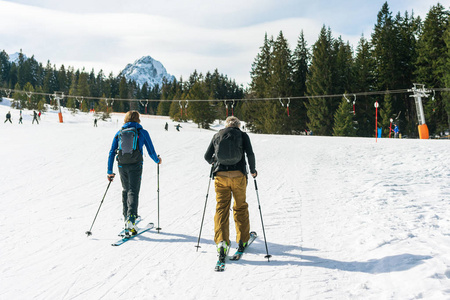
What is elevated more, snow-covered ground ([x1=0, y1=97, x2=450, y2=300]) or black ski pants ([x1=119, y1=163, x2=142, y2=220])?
black ski pants ([x1=119, y1=163, x2=142, y2=220])

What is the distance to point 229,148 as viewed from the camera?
4.36 metres

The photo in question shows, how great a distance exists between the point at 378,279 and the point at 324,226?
212 cm

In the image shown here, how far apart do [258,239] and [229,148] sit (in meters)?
1.84

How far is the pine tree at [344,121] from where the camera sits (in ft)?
131

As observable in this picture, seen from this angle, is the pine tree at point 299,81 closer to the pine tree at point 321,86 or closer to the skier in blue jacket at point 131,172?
the pine tree at point 321,86

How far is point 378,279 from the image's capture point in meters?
3.60

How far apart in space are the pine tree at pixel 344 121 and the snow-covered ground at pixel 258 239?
29.6m

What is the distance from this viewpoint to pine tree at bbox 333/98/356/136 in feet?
131

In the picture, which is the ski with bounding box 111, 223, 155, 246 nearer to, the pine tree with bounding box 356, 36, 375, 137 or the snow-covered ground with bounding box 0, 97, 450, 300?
the snow-covered ground with bounding box 0, 97, 450, 300

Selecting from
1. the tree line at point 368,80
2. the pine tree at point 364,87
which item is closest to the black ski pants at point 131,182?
the tree line at point 368,80

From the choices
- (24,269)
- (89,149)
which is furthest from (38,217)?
(89,149)

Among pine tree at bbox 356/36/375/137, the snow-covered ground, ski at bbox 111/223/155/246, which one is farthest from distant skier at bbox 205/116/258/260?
pine tree at bbox 356/36/375/137

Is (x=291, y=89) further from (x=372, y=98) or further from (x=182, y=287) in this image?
(x=182, y=287)

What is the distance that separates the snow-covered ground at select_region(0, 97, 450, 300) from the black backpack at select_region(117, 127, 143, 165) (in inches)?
53.0
